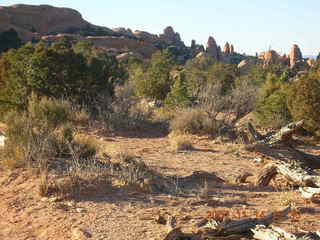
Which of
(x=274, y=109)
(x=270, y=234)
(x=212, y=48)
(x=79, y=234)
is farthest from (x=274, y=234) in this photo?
(x=212, y=48)

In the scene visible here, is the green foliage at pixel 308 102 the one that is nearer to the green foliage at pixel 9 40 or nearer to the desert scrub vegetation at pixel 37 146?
the desert scrub vegetation at pixel 37 146

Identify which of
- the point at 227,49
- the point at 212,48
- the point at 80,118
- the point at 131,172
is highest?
the point at 227,49

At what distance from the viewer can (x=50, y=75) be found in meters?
12.3

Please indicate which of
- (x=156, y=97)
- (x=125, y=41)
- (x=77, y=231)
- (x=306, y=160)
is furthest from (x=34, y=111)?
(x=125, y=41)

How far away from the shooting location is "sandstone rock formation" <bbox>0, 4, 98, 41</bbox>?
58562 millimetres

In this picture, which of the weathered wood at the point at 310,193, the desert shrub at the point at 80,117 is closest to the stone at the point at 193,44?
the desert shrub at the point at 80,117

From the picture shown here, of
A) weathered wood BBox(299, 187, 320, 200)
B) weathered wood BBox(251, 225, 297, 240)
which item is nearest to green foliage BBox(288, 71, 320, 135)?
weathered wood BBox(299, 187, 320, 200)

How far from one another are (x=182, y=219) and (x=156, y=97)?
13617mm

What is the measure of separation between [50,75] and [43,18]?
54.6m

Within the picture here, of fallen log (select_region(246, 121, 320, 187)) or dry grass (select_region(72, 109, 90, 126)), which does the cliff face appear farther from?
fallen log (select_region(246, 121, 320, 187))

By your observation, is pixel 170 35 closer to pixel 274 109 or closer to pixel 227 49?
pixel 227 49

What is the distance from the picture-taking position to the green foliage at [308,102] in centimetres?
1090

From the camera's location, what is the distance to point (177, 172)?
6973mm

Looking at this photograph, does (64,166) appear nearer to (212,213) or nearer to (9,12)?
(212,213)
